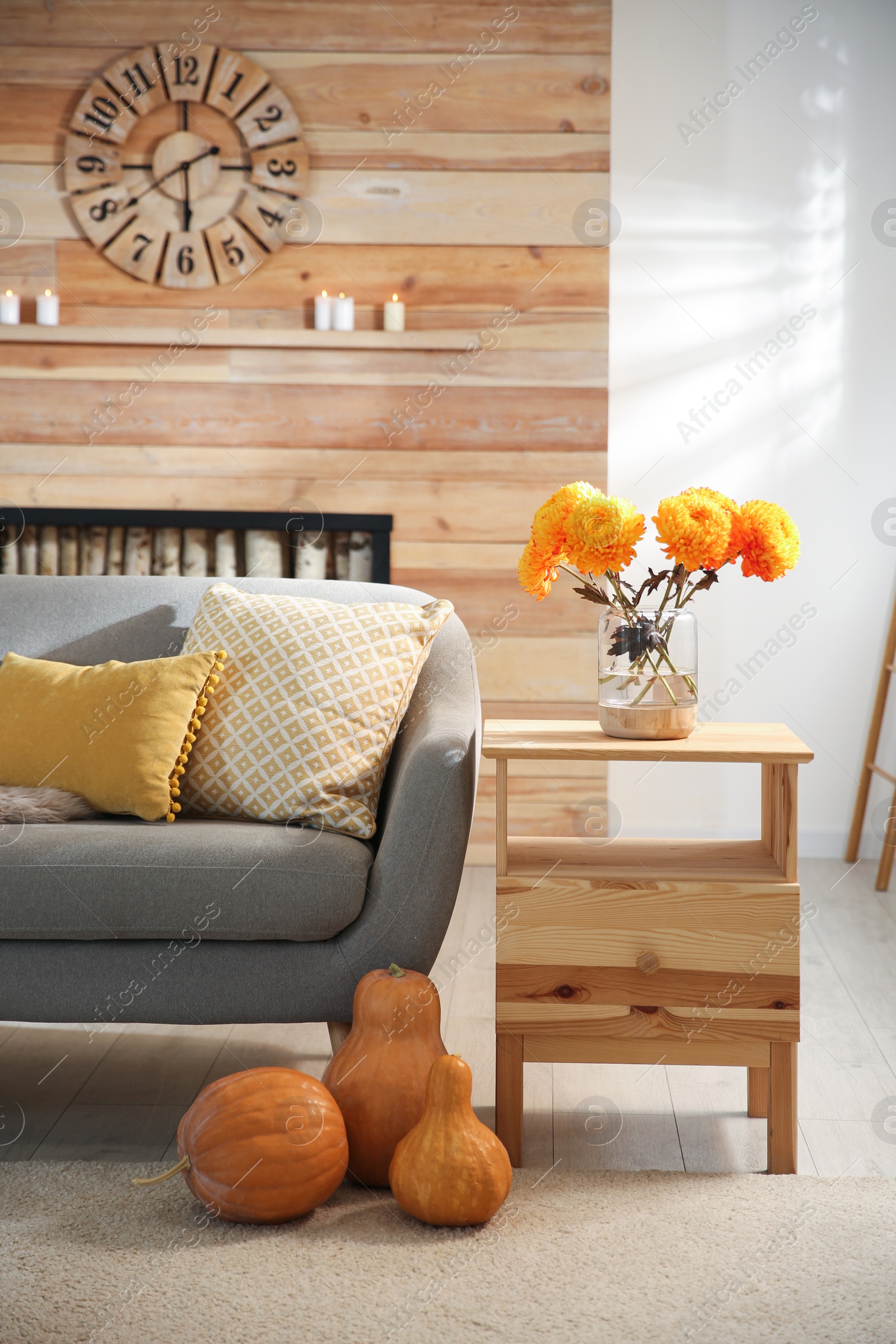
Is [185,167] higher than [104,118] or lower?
lower

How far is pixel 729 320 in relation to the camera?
349cm

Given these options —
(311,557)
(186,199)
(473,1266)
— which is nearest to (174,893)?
(473,1266)

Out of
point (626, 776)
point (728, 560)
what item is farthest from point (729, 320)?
point (728, 560)

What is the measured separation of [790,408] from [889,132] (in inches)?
33.1

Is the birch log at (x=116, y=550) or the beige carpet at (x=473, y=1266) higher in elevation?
the birch log at (x=116, y=550)

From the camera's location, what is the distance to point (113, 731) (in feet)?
6.50

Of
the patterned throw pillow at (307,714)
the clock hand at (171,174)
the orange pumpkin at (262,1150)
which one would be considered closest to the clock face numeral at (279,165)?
the clock hand at (171,174)

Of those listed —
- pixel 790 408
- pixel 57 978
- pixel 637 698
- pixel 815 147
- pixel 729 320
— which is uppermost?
pixel 815 147

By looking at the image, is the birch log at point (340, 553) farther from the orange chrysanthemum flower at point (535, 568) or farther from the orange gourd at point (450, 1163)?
the orange gourd at point (450, 1163)

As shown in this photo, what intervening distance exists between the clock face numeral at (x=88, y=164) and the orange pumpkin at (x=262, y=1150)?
9.22ft

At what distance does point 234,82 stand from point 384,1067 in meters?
2.92

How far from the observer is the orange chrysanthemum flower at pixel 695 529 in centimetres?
168

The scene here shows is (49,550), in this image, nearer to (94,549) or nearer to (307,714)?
(94,549)

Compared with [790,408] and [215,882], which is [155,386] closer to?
[790,408]
